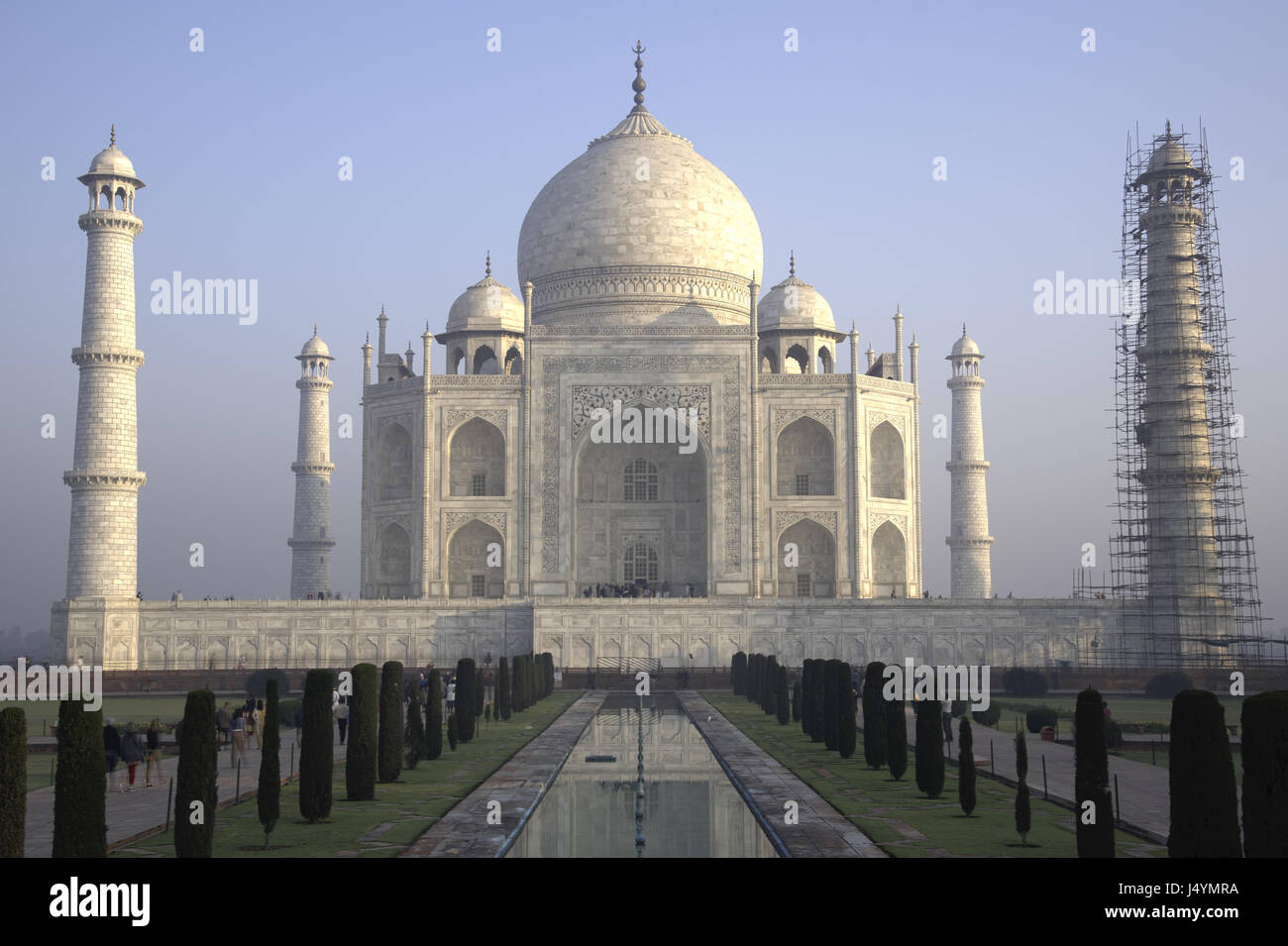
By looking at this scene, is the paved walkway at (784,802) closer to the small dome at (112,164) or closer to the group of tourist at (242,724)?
the group of tourist at (242,724)

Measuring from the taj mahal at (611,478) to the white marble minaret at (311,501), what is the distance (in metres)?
0.10

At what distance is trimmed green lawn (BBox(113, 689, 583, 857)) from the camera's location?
11.2m

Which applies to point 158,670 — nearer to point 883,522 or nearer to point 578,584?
point 578,584

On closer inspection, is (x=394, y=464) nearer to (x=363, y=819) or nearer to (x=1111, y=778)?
(x=1111, y=778)

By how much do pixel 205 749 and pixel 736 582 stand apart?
27679 mm

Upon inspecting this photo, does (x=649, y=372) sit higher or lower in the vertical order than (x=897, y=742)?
higher

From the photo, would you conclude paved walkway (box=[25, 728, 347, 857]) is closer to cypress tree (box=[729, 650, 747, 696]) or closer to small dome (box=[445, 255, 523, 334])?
cypress tree (box=[729, 650, 747, 696])

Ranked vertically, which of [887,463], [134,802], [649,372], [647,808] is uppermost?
[649,372]

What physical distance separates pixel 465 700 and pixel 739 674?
39.4 ft

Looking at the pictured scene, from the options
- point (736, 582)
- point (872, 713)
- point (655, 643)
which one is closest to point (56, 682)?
point (655, 643)

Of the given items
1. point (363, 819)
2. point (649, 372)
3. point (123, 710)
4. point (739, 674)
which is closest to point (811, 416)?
point (649, 372)

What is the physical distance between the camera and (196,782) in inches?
412

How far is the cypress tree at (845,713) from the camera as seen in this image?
1825cm

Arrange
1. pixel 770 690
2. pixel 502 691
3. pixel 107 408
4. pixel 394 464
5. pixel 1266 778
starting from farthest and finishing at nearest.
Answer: pixel 394 464 < pixel 107 408 < pixel 770 690 < pixel 502 691 < pixel 1266 778
